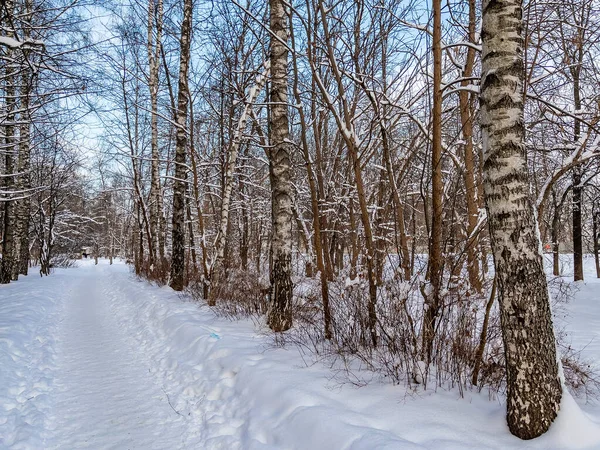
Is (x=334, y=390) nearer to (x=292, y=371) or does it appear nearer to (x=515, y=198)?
(x=292, y=371)

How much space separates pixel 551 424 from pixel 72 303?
1185 centimetres

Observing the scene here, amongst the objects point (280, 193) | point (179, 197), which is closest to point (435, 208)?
point (280, 193)

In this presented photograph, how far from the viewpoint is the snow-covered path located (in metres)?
3.01

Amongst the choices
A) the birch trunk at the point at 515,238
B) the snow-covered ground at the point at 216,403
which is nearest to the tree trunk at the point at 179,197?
the snow-covered ground at the point at 216,403

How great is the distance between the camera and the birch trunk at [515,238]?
220cm

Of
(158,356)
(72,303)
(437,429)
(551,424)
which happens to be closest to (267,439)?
(437,429)

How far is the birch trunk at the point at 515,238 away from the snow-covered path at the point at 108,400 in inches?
100

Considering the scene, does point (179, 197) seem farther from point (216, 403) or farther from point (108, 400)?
point (216, 403)

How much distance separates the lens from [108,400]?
371 centimetres

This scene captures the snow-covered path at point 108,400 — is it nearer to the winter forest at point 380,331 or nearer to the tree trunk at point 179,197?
the winter forest at point 380,331

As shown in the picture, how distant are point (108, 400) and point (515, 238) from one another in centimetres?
393

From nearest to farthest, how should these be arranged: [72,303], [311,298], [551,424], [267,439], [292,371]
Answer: [551,424]
[267,439]
[292,371]
[311,298]
[72,303]

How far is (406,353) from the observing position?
10.6 ft

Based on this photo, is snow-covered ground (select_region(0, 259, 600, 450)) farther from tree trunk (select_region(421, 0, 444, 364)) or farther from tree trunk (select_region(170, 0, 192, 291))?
tree trunk (select_region(170, 0, 192, 291))
